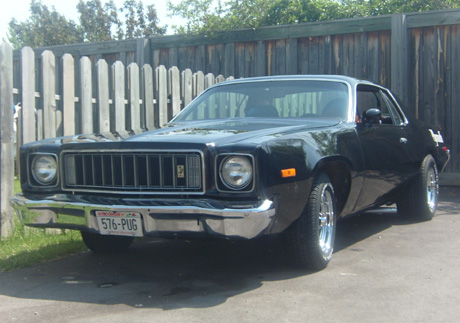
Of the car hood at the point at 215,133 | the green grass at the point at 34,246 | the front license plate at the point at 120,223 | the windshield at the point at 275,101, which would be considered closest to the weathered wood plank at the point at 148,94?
the windshield at the point at 275,101

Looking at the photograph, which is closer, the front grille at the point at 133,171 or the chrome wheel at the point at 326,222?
the front grille at the point at 133,171

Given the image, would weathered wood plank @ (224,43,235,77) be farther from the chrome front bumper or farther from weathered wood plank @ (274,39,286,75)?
the chrome front bumper

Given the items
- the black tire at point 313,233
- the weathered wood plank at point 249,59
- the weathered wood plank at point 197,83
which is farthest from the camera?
the weathered wood plank at point 249,59

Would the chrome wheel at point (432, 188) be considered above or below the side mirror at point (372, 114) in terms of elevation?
below

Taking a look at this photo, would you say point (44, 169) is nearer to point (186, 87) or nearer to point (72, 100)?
point (72, 100)

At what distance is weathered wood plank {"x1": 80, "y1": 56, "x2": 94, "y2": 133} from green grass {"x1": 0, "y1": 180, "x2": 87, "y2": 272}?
1160 mm

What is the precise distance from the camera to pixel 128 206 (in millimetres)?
4234

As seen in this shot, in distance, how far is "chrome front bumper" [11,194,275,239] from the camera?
4.02m

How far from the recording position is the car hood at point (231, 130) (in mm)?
4379

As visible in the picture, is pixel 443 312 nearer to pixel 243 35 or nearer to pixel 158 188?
pixel 158 188

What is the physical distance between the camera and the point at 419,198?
22.7 feet

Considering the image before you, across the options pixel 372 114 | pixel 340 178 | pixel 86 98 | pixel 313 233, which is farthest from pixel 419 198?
pixel 86 98

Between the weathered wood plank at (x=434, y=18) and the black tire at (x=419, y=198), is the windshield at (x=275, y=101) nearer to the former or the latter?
the black tire at (x=419, y=198)

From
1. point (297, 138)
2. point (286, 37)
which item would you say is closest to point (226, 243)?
point (297, 138)
